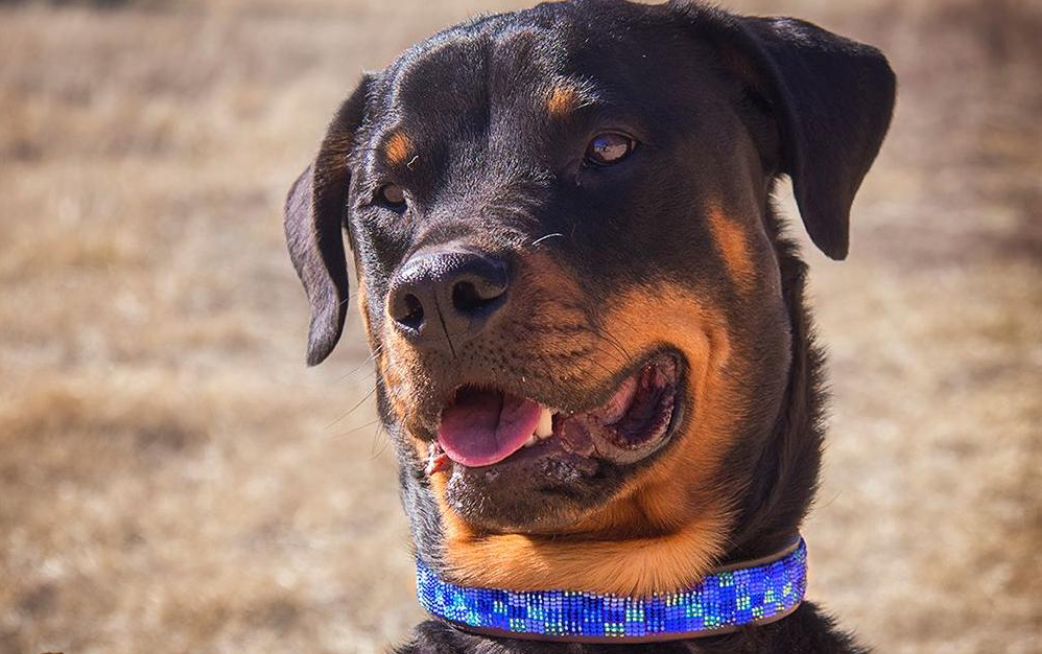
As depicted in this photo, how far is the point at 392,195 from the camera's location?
3275 mm

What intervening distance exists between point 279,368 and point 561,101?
6312 millimetres

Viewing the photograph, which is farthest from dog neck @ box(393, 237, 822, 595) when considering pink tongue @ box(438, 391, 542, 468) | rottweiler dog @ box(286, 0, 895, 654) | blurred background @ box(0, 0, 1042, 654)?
blurred background @ box(0, 0, 1042, 654)

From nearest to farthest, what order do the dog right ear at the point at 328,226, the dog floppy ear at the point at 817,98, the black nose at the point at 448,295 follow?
the black nose at the point at 448,295 < the dog floppy ear at the point at 817,98 < the dog right ear at the point at 328,226

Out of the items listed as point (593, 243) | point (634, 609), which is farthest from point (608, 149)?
point (634, 609)

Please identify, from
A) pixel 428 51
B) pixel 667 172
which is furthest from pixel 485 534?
pixel 428 51

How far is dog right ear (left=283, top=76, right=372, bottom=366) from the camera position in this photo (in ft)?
11.8

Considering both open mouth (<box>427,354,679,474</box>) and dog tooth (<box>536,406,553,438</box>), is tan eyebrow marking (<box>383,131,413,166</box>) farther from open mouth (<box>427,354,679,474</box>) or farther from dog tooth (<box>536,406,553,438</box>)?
dog tooth (<box>536,406,553,438</box>)

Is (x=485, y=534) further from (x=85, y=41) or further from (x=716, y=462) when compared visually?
(x=85, y=41)

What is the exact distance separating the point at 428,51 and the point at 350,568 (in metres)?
3.69

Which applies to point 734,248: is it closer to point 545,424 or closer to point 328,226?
point 545,424

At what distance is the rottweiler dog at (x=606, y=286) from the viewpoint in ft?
9.07

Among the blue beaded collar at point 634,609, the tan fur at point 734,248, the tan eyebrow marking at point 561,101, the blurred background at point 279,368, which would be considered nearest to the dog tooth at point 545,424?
the blue beaded collar at point 634,609

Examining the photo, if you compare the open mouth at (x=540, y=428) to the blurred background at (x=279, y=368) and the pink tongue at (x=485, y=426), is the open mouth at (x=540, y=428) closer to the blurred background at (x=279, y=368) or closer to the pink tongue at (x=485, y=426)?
Answer: the pink tongue at (x=485, y=426)

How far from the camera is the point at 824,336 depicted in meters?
9.45
